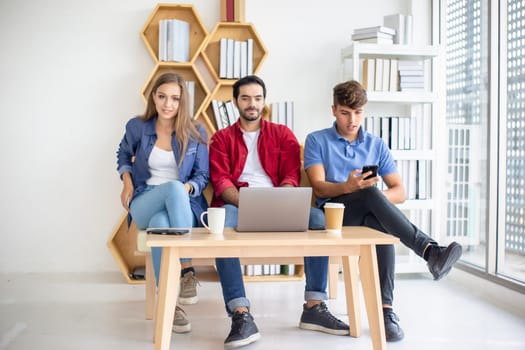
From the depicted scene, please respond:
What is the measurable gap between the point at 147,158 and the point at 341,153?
38.6 inches

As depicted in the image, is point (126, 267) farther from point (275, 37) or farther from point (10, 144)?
point (275, 37)

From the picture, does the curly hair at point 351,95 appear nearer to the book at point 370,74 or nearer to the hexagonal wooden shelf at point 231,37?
the book at point 370,74

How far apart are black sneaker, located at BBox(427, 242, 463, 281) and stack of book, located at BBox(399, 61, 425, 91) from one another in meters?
1.72

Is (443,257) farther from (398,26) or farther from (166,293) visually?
(398,26)

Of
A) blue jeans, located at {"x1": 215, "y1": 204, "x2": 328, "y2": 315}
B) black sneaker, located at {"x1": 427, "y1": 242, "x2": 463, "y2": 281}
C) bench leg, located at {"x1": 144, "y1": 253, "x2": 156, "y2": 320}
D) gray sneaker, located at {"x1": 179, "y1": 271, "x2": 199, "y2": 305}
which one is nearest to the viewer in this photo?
black sneaker, located at {"x1": 427, "y1": 242, "x2": 463, "y2": 281}

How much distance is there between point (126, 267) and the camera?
377 centimetres

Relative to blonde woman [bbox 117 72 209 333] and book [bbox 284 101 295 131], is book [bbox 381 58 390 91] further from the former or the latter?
blonde woman [bbox 117 72 209 333]

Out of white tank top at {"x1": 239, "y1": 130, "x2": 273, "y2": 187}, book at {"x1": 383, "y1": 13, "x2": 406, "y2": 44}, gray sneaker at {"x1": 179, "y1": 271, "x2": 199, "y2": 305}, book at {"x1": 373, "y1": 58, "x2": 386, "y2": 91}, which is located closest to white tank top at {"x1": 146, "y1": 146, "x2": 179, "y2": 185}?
white tank top at {"x1": 239, "y1": 130, "x2": 273, "y2": 187}

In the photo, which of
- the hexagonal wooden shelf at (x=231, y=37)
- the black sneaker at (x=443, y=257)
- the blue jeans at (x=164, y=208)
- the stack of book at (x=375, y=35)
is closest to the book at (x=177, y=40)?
the hexagonal wooden shelf at (x=231, y=37)

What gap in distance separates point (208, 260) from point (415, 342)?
0.95m

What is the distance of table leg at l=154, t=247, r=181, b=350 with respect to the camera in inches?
76.1

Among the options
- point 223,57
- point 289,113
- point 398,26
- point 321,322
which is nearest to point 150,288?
point 321,322

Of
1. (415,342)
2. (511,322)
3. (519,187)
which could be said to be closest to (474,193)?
(519,187)

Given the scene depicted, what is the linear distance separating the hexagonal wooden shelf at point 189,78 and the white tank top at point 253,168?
0.78 m
